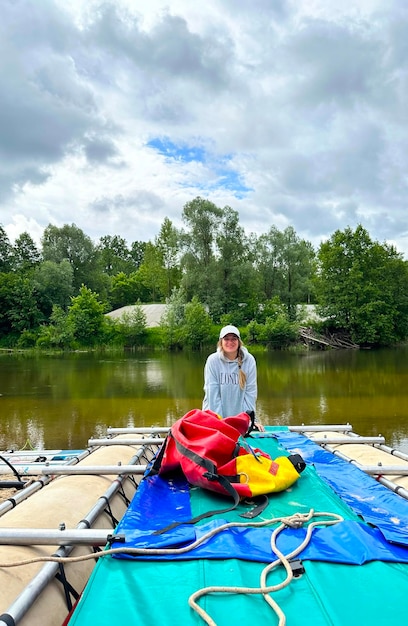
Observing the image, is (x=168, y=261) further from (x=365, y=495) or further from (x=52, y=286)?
(x=365, y=495)

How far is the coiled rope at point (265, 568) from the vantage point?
1865 mm

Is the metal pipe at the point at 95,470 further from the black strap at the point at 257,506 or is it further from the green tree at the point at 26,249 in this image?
the green tree at the point at 26,249

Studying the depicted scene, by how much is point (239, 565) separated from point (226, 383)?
285 cm

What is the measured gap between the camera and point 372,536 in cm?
239

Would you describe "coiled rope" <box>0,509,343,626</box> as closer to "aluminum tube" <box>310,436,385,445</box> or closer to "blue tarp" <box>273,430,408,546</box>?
"blue tarp" <box>273,430,408,546</box>

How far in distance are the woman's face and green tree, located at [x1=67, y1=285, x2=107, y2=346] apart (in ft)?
130

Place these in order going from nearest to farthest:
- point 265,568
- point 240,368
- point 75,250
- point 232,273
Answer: point 265,568 → point 240,368 → point 232,273 → point 75,250

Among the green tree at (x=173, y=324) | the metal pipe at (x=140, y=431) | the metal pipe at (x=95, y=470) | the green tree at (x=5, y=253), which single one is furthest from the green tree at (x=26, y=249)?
the metal pipe at (x=95, y=470)

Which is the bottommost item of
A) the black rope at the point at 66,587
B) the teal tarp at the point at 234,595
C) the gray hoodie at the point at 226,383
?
the black rope at the point at 66,587

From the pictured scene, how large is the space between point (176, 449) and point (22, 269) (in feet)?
186

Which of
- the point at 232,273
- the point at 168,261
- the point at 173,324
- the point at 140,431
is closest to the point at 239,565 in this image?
the point at 140,431

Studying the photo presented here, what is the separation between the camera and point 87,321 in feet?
141

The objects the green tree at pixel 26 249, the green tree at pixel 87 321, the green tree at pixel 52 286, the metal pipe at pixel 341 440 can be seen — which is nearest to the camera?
the metal pipe at pixel 341 440

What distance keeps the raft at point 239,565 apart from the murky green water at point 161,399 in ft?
25.6
